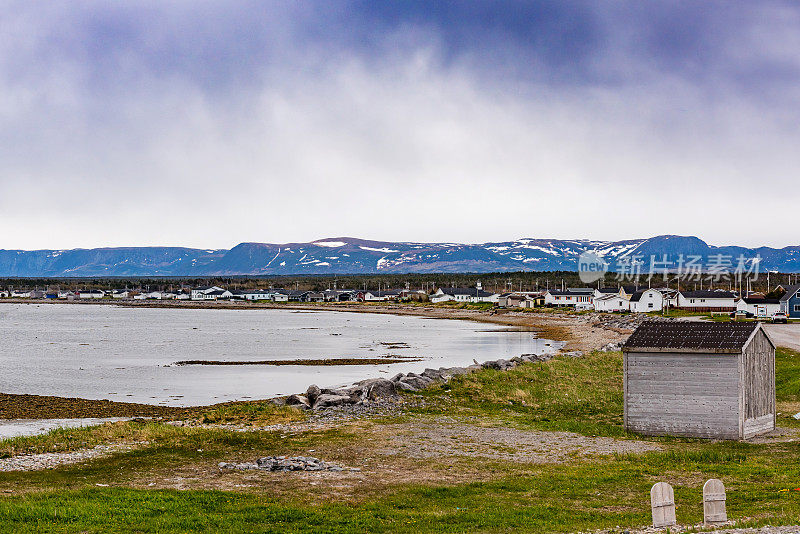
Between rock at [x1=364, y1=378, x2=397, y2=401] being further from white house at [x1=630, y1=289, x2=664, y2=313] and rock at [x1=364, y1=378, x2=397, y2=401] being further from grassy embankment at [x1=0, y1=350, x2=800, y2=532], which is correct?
white house at [x1=630, y1=289, x2=664, y2=313]

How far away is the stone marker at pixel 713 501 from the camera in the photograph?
11.4 meters

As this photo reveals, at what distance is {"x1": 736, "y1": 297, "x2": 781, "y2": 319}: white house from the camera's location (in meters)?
93.2

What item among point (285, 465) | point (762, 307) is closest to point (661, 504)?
point (285, 465)

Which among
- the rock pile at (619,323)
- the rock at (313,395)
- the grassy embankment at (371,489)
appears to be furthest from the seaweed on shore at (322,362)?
the rock pile at (619,323)

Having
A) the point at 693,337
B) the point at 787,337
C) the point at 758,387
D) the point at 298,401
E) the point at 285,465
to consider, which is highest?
the point at 693,337

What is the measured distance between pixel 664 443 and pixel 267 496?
37.8ft

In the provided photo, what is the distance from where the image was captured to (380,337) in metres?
86.8

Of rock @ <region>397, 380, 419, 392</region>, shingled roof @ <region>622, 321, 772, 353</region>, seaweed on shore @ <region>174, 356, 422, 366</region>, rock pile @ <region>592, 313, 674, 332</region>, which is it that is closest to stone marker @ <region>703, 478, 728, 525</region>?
shingled roof @ <region>622, 321, 772, 353</region>

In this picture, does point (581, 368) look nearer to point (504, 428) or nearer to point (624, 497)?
point (504, 428)

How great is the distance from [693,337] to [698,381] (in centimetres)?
129

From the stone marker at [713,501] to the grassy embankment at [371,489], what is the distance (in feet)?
3.64

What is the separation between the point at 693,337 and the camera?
2264 centimetres

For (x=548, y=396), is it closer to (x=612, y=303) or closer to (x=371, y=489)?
(x=371, y=489)

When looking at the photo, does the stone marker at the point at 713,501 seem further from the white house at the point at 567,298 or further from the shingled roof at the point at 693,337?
the white house at the point at 567,298
